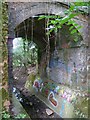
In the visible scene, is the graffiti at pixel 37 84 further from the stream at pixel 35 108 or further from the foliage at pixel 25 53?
the foliage at pixel 25 53

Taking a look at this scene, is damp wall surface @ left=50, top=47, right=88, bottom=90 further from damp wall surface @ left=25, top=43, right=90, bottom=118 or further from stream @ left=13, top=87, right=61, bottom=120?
stream @ left=13, top=87, right=61, bottom=120

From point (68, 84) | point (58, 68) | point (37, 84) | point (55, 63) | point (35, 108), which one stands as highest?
point (55, 63)

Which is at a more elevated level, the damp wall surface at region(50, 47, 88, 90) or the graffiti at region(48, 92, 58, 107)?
the damp wall surface at region(50, 47, 88, 90)

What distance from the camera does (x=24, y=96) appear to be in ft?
24.2

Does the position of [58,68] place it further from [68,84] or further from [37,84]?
[37,84]

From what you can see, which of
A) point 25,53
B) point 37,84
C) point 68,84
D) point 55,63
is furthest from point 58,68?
point 25,53

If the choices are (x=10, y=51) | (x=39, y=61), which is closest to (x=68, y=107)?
(x=10, y=51)

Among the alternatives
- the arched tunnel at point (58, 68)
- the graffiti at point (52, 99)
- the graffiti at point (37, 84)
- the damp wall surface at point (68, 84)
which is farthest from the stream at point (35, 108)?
the graffiti at point (37, 84)

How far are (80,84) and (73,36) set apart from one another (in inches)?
46.1

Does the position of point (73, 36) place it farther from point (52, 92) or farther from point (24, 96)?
point (24, 96)

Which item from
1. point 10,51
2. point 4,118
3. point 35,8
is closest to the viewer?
point 4,118

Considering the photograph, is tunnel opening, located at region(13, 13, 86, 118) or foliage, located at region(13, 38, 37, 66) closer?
tunnel opening, located at region(13, 13, 86, 118)

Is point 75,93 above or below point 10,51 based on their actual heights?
below

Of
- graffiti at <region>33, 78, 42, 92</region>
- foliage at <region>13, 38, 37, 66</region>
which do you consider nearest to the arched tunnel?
graffiti at <region>33, 78, 42, 92</region>
